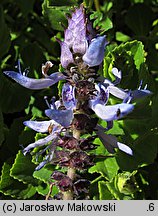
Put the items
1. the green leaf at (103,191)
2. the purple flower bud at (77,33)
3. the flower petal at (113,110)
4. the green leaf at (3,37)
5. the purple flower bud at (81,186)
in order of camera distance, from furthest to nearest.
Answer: the green leaf at (3,37) → the green leaf at (103,191) → the purple flower bud at (81,186) → the purple flower bud at (77,33) → the flower petal at (113,110)

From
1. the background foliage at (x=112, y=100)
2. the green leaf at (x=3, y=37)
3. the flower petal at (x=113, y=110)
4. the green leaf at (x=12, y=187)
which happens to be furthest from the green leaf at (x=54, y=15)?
the flower petal at (x=113, y=110)

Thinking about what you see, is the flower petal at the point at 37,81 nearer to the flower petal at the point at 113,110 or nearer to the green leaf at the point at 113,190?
the flower petal at the point at 113,110

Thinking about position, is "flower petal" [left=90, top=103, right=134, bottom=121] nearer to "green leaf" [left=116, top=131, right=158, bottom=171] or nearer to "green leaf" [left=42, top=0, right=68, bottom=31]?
"green leaf" [left=116, top=131, right=158, bottom=171]

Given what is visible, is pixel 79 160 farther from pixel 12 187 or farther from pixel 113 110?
pixel 12 187

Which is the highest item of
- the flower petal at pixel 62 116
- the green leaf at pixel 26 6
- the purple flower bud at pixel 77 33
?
the green leaf at pixel 26 6

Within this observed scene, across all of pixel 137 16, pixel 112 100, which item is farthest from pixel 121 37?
pixel 112 100

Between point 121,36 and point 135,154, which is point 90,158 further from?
point 121,36
